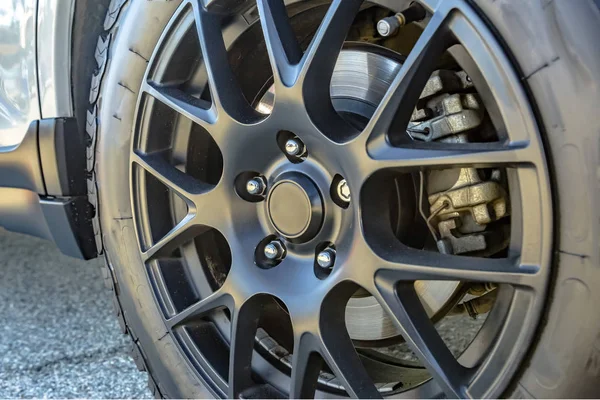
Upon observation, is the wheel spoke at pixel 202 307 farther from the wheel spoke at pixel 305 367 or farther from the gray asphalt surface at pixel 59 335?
the gray asphalt surface at pixel 59 335

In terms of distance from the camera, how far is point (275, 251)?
47.1 inches

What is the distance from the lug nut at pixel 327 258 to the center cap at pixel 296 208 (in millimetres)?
36

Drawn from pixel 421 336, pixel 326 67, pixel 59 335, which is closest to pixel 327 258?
pixel 421 336

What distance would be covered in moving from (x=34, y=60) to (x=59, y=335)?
88 cm

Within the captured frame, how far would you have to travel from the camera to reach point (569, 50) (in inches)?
32.5

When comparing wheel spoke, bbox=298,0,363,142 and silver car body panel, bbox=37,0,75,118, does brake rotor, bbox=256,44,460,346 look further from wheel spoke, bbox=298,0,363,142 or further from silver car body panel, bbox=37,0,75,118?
silver car body panel, bbox=37,0,75,118

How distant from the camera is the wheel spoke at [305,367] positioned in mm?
1119

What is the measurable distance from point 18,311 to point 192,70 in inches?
Result: 50.9

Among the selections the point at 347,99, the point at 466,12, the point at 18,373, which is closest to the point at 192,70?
the point at 347,99

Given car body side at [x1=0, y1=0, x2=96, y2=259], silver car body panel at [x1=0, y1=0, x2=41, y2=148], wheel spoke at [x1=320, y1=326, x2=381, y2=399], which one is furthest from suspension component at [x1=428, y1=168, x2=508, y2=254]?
silver car body panel at [x1=0, y1=0, x2=41, y2=148]

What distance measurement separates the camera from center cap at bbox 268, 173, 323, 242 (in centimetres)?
111

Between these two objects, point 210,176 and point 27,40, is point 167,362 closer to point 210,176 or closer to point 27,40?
point 210,176

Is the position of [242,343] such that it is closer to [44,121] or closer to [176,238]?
[176,238]

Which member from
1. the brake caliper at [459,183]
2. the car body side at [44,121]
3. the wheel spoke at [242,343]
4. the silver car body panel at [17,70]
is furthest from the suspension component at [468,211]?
the silver car body panel at [17,70]
